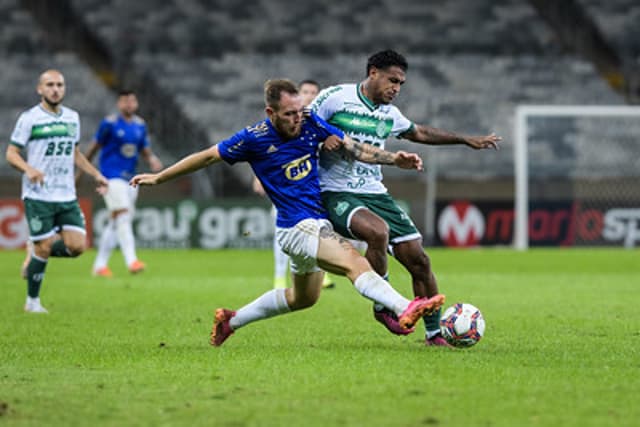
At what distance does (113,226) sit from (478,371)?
1064 centimetres

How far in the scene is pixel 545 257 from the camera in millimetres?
21312

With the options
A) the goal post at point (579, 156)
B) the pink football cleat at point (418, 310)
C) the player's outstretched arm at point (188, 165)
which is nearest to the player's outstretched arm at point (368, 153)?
the player's outstretched arm at point (188, 165)

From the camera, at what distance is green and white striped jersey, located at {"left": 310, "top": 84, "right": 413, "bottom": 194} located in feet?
28.6

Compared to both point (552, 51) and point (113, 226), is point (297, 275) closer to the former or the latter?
point (113, 226)

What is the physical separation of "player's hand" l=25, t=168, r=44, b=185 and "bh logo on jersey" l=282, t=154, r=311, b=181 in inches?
149

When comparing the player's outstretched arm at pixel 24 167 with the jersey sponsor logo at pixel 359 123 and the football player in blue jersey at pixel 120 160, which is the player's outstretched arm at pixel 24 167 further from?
the football player in blue jersey at pixel 120 160

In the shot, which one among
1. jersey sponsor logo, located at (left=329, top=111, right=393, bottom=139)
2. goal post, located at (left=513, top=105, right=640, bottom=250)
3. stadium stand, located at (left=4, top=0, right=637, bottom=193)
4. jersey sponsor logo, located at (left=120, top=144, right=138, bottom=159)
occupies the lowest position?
jersey sponsor logo, located at (left=329, top=111, right=393, bottom=139)

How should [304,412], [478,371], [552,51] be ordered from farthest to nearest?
[552,51]
[478,371]
[304,412]

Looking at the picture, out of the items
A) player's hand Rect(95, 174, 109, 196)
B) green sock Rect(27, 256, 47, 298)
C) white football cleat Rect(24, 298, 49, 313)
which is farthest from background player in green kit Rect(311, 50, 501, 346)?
white football cleat Rect(24, 298, 49, 313)

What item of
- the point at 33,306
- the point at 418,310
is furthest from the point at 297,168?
the point at 33,306

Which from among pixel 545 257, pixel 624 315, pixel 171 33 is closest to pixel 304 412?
pixel 624 315

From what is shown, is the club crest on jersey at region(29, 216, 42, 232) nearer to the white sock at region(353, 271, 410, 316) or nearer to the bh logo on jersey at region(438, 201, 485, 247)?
the white sock at region(353, 271, 410, 316)

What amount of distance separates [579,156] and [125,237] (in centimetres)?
1214

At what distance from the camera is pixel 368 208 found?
8719 millimetres
